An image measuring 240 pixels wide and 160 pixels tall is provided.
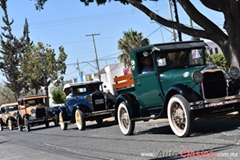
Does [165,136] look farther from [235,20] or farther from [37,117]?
[37,117]

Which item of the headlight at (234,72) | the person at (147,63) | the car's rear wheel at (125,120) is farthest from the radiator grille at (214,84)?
the car's rear wheel at (125,120)

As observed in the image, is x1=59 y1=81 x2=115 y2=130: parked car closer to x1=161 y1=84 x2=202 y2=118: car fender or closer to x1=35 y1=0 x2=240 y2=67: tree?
x1=35 y1=0 x2=240 y2=67: tree

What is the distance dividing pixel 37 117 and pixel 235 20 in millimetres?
14124

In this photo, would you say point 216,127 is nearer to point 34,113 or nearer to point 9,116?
point 34,113

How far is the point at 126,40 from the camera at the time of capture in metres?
51.7

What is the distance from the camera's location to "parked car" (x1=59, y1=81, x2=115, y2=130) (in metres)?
17.0

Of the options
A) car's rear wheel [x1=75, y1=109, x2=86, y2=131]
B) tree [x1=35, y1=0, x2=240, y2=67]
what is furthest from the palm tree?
tree [x1=35, y1=0, x2=240, y2=67]

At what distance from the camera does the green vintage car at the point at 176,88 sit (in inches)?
366

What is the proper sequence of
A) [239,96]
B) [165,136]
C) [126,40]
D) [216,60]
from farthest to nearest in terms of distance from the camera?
[126,40], [216,60], [165,136], [239,96]

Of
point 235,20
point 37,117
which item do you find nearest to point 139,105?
point 235,20

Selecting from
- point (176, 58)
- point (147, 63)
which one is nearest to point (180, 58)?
point (176, 58)

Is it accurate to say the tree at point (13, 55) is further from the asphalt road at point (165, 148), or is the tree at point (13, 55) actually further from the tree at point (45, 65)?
the asphalt road at point (165, 148)

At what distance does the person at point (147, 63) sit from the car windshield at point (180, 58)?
0.26m

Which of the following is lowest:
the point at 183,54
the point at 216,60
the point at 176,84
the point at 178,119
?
the point at 178,119
